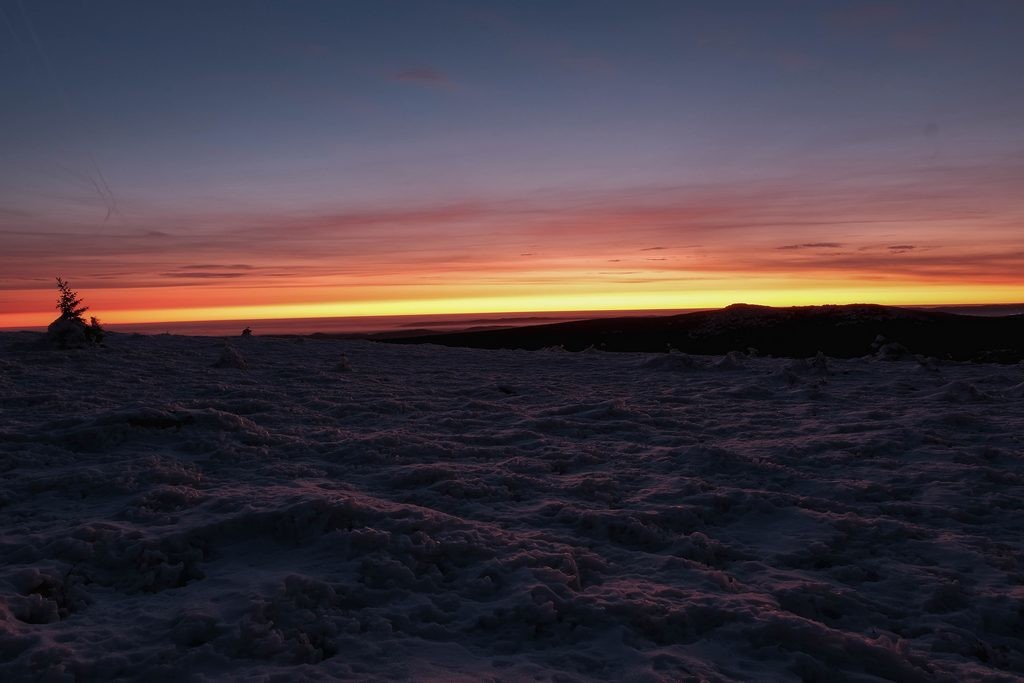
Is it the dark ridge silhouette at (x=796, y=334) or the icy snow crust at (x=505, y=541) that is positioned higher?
the dark ridge silhouette at (x=796, y=334)

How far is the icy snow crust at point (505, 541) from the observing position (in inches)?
147

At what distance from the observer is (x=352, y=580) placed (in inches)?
176

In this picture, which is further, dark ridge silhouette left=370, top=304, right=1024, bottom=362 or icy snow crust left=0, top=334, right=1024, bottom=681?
dark ridge silhouette left=370, top=304, right=1024, bottom=362

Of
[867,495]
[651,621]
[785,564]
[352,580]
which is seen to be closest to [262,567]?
[352,580]

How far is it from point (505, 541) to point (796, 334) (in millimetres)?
22182

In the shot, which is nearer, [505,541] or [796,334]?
[505,541]

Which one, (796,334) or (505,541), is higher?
(796,334)

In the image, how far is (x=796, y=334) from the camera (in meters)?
24.6

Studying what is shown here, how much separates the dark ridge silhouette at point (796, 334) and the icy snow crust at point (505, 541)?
39.7ft

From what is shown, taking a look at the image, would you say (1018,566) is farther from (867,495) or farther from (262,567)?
(262,567)

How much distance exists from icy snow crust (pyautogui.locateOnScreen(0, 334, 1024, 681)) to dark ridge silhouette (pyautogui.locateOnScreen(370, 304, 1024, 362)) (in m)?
12.1

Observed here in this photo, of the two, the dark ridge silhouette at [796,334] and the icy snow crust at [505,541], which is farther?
the dark ridge silhouette at [796,334]

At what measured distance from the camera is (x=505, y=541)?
16.6 ft

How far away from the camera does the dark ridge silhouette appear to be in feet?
70.7
